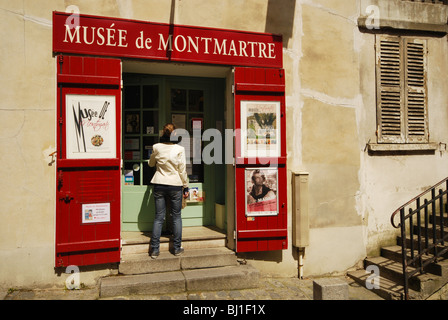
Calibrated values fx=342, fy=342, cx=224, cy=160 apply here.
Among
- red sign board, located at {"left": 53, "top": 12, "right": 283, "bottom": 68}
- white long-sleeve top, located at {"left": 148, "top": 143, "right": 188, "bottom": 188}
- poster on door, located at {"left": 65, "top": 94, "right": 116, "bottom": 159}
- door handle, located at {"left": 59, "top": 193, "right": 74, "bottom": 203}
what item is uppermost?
red sign board, located at {"left": 53, "top": 12, "right": 283, "bottom": 68}

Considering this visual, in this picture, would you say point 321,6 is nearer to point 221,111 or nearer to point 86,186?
point 221,111

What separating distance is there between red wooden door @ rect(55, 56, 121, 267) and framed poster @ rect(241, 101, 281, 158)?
5.86ft

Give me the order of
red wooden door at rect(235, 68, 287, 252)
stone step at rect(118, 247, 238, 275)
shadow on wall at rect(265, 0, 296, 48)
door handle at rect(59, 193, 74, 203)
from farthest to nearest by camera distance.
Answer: shadow on wall at rect(265, 0, 296, 48) → red wooden door at rect(235, 68, 287, 252) → stone step at rect(118, 247, 238, 275) → door handle at rect(59, 193, 74, 203)

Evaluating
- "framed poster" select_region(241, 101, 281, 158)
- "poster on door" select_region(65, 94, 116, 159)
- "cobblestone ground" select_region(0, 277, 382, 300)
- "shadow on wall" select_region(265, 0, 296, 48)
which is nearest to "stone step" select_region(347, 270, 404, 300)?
"cobblestone ground" select_region(0, 277, 382, 300)

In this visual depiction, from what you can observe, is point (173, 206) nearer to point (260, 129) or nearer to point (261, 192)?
point (261, 192)

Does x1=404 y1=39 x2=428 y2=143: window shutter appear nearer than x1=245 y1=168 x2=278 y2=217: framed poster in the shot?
No

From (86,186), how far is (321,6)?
450 cm

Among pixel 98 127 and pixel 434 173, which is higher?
pixel 98 127

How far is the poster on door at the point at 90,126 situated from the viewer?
4.42m

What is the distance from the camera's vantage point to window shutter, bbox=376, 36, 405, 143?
578 centimetres

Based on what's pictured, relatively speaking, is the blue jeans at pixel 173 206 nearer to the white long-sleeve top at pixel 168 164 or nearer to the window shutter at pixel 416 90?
the white long-sleeve top at pixel 168 164

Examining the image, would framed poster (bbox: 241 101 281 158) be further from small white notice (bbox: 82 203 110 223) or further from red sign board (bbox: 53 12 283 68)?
small white notice (bbox: 82 203 110 223)

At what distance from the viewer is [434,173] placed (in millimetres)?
6051
